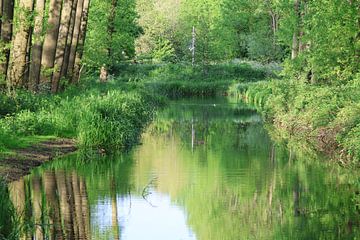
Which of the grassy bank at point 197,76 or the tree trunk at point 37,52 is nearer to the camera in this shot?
the tree trunk at point 37,52

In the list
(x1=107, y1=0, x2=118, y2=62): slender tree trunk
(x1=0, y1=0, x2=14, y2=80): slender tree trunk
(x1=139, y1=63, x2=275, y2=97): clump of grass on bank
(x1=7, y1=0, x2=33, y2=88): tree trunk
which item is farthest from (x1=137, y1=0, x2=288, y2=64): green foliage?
(x1=0, y1=0, x2=14, y2=80): slender tree trunk

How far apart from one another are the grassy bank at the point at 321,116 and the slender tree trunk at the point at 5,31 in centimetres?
934

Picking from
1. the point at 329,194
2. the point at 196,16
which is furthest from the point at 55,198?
the point at 196,16

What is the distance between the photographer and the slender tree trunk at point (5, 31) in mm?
25027

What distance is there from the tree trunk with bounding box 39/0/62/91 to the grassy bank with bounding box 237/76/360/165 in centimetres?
883

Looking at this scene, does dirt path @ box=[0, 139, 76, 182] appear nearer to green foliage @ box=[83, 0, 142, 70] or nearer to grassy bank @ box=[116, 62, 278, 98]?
green foliage @ box=[83, 0, 142, 70]

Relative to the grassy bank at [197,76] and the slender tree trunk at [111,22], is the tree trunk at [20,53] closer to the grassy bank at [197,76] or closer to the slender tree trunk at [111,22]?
the slender tree trunk at [111,22]

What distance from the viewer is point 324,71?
1296 inches

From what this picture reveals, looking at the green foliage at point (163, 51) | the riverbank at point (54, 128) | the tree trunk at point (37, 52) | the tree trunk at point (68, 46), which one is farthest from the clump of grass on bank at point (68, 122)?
the green foliage at point (163, 51)

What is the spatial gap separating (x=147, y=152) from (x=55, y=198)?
8.76 m

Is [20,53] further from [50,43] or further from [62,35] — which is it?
[62,35]

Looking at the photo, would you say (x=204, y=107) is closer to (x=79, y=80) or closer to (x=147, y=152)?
(x=79, y=80)

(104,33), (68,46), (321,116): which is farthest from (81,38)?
(321,116)

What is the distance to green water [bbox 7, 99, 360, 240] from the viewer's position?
13.3 m
